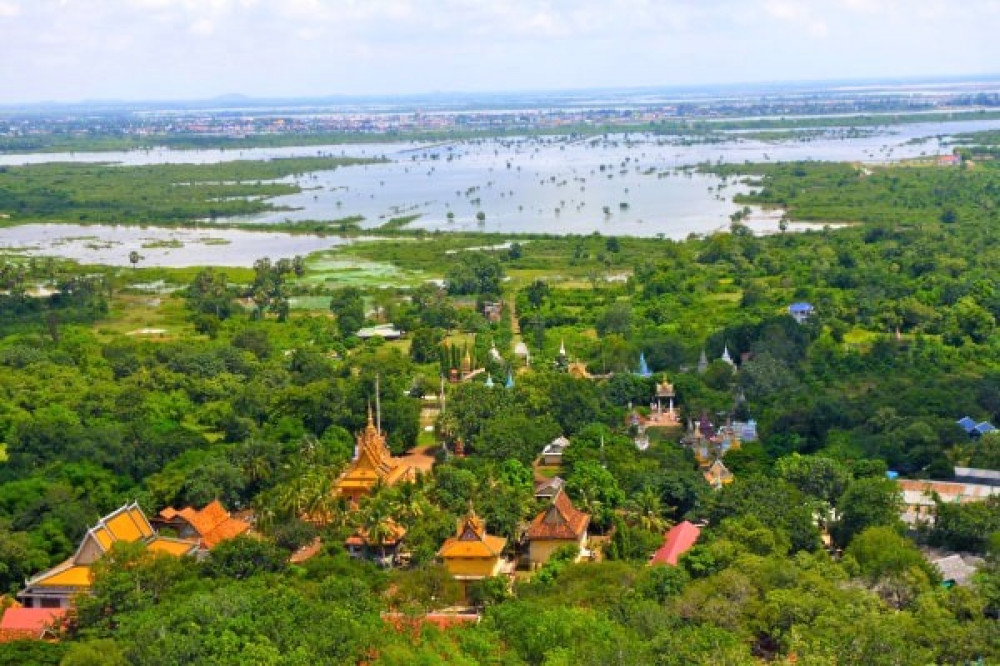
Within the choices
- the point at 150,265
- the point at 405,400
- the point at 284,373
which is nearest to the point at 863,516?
the point at 405,400

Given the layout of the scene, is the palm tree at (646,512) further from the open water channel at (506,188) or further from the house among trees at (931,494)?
the open water channel at (506,188)

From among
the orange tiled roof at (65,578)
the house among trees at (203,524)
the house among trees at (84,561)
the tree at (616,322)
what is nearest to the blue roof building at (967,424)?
the tree at (616,322)

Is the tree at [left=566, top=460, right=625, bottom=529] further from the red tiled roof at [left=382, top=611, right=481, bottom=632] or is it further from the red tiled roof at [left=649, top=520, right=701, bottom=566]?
the red tiled roof at [left=382, top=611, right=481, bottom=632]

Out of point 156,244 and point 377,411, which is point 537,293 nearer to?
point 377,411

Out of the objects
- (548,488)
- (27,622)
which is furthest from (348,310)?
(27,622)

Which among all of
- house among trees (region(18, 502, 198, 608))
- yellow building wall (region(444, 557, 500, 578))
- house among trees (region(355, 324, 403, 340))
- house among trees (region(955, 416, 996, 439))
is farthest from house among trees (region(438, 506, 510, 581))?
house among trees (region(355, 324, 403, 340))

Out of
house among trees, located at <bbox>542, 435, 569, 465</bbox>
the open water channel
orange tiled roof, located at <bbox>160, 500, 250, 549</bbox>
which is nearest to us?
orange tiled roof, located at <bbox>160, 500, 250, 549</bbox>
